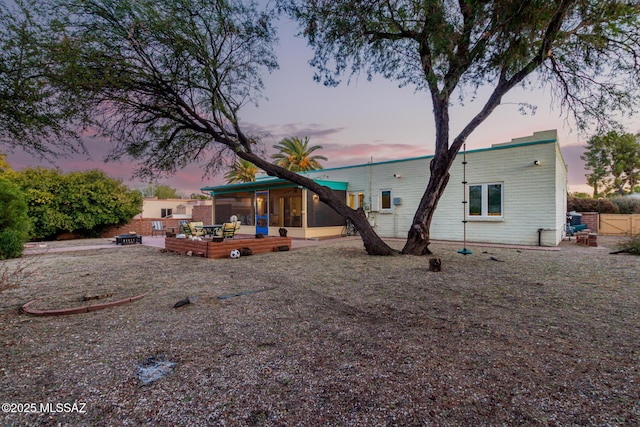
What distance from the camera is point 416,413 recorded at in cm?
190

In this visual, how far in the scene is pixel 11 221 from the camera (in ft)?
31.0

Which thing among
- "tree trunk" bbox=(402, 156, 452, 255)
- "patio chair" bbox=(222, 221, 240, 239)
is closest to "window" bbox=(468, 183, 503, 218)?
"tree trunk" bbox=(402, 156, 452, 255)

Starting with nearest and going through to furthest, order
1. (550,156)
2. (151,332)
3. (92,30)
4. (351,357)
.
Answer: (351,357) → (151,332) → (92,30) → (550,156)

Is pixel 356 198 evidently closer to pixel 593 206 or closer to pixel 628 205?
pixel 593 206

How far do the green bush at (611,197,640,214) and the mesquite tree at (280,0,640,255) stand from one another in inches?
695

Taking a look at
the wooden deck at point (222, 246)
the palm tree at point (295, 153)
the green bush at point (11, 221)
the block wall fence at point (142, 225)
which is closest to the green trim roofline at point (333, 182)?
the block wall fence at point (142, 225)

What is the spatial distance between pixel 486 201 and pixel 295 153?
1782cm

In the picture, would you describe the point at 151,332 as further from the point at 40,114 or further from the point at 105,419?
the point at 40,114

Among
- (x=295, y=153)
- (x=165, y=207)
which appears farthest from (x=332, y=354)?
(x=165, y=207)

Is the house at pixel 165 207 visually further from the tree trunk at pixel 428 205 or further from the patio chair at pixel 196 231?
the tree trunk at pixel 428 205

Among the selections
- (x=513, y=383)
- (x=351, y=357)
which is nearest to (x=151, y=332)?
(x=351, y=357)

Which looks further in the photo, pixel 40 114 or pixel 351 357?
pixel 40 114

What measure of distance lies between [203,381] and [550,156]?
490 inches

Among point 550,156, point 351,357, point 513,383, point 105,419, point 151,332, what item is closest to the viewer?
point 105,419
